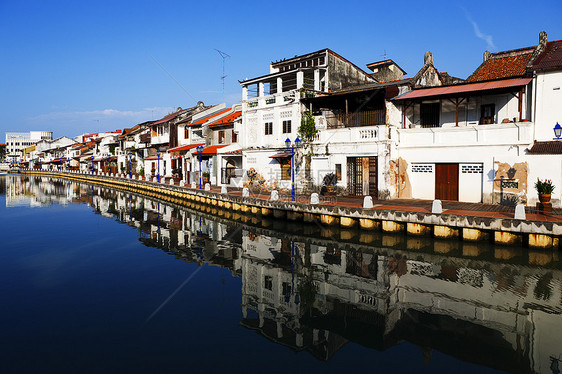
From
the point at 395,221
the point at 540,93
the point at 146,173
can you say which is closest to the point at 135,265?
the point at 395,221

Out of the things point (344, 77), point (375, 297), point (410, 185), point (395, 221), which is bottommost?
point (375, 297)

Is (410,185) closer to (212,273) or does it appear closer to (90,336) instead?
(212,273)

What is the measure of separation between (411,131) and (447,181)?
3.93 metres

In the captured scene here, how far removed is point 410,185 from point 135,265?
1753cm

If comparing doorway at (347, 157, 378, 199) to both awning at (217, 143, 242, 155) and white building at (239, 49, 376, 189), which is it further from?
awning at (217, 143, 242, 155)

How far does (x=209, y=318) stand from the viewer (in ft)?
34.1

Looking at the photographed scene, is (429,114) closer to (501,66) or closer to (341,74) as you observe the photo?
(501,66)

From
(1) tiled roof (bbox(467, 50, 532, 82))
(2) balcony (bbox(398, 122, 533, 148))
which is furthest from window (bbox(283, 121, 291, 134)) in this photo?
(1) tiled roof (bbox(467, 50, 532, 82))

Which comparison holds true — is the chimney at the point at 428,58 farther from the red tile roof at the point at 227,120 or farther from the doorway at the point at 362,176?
the red tile roof at the point at 227,120

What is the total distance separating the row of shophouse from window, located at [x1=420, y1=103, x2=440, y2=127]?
0.22ft

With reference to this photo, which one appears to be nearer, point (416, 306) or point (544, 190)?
point (416, 306)

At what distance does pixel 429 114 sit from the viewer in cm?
2455

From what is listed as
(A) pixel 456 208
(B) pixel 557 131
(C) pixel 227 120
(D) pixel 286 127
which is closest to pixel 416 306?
(A) pixel 456 208

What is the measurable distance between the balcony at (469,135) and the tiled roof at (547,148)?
473mm
